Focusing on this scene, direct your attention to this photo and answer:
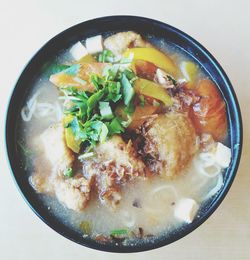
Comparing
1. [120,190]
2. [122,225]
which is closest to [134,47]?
[120,190]

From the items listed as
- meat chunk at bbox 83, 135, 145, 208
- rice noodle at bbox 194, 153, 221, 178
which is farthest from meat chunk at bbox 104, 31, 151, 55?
rice noodle at bbox 194, 153, 221, 178

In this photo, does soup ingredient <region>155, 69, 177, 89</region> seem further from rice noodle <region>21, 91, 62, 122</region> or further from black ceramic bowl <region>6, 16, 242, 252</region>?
rice noodle <region>21, 91, 62, 122</region>

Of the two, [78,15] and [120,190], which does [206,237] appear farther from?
[78,15]

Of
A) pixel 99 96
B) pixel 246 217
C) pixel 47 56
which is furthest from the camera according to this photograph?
pixel 246 217

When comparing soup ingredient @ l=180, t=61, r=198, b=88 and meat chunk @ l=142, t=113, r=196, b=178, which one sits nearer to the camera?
meat chunk @ l=142, t=113, r=196, b=178

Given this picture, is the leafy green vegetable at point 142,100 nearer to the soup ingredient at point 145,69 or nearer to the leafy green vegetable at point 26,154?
the soup ingredient at point 145,69

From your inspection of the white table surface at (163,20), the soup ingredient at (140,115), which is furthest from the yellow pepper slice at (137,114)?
the white table surface at (163,20)
